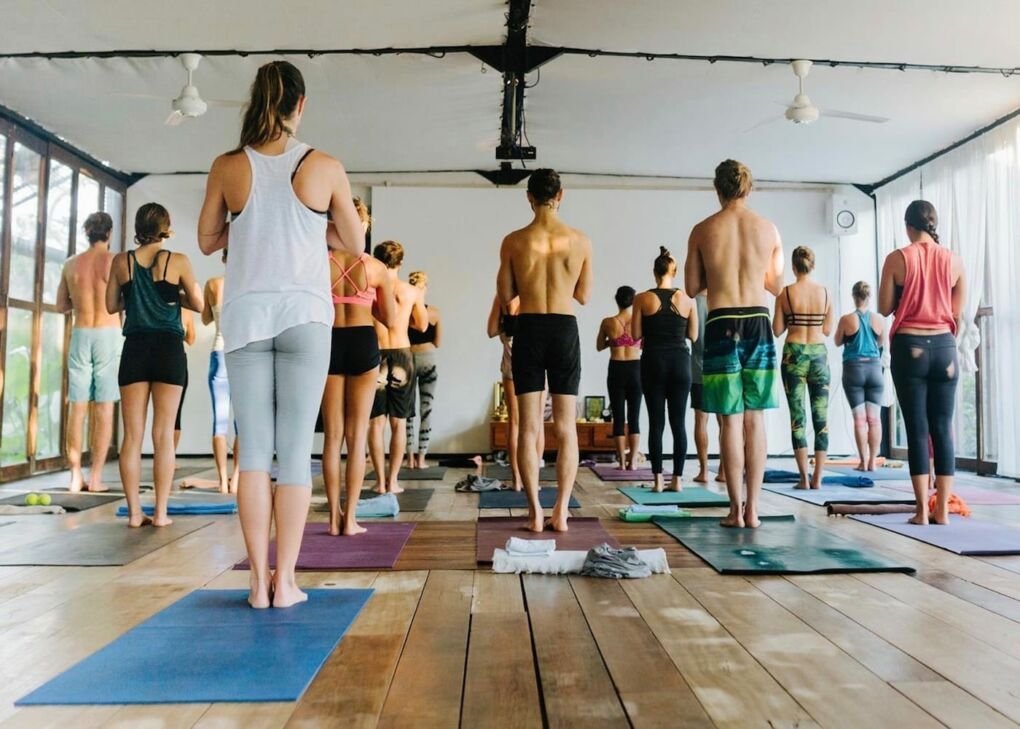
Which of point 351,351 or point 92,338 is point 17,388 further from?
point 351,351

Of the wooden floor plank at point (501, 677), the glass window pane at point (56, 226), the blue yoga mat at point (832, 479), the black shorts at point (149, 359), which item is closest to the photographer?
the wooden floor plank at point (501, 677)

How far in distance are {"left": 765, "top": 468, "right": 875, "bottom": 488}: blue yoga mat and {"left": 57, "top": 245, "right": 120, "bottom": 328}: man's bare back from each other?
518cm

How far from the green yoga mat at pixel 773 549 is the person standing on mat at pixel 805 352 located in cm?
177

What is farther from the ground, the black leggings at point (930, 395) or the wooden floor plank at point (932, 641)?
the black leggings at point (930, 395)

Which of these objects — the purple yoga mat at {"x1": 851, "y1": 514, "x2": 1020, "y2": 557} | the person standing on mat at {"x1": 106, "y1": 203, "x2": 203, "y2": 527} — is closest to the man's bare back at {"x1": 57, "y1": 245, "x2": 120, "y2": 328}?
the person standing on mat at {"x1": 106, "y1": 203, "x2": 203, "y2": 527}

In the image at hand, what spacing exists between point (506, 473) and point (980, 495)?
373 centimetres

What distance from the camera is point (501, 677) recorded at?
1633 mm

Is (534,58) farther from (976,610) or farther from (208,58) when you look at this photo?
(976,610)

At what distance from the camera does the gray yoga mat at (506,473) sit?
20.9ft

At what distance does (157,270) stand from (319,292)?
1.92 meters

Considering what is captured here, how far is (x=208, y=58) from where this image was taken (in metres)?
5.96

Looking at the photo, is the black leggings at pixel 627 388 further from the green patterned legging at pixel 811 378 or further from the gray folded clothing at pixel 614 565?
the gray folded clothing at pixel 614 565

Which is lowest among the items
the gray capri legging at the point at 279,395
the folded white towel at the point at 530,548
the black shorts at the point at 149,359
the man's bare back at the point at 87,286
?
the folded white towel at the point at 530,548

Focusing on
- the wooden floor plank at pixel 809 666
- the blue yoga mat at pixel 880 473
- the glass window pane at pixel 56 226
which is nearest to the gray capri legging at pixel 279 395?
the wooden floor plank at pixel 809 666
